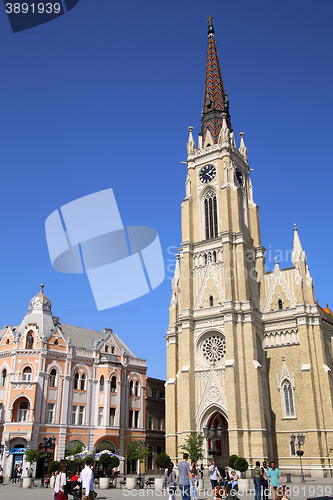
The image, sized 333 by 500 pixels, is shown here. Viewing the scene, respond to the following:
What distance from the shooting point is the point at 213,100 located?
63.3 m

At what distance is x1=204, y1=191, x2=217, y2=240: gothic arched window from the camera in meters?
53.2

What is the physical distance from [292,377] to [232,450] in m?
9.88

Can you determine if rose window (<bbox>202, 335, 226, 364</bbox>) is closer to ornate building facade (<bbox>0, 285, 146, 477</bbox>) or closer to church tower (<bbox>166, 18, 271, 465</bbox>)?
church tower (<bbox>166, 18, 271, 465</bbox>)

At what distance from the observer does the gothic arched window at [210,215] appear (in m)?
53.2

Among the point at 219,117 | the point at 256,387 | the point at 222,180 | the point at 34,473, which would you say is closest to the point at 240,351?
the point at 256,387

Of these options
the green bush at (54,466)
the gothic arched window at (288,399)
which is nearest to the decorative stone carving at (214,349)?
the gothic arched window at (288,399)

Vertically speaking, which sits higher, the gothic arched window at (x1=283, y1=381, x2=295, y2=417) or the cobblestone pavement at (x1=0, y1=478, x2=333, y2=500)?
the gothic arched window at (x1=283, y1=381, x2=295, y2=417)

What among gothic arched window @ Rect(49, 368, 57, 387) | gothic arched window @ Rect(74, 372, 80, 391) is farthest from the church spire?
gothic arched window @ Rect(49, 368, 57, 387)

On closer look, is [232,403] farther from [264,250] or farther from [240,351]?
[264,250]

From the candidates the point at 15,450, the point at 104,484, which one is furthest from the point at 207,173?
the point at 15,450

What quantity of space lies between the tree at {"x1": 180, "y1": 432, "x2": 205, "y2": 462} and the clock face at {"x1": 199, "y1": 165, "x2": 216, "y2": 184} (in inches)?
1162

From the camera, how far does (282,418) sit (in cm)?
4438

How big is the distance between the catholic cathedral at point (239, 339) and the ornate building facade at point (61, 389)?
8.65 meters

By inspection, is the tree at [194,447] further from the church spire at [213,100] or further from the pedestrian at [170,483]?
the church spire at [213,100]
